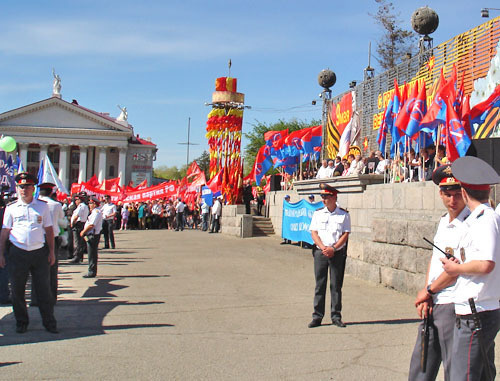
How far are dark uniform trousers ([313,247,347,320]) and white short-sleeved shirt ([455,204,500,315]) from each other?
3764 millimetres

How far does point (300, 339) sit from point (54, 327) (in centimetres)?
286

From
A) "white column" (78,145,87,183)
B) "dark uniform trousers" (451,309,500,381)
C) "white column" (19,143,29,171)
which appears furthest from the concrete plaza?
"white column" (19,143,29,171)

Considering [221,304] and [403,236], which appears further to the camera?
[403,236]

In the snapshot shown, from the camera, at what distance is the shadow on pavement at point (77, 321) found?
6.46m

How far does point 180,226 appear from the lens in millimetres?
30859

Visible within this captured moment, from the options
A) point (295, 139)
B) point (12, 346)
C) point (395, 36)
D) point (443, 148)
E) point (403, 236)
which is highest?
point (395, 36)

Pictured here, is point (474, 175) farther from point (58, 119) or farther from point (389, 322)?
point (58, 119)

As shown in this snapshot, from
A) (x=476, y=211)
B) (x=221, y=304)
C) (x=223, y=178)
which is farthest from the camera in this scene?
(x=223, y=178)

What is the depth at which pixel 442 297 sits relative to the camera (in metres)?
3.66

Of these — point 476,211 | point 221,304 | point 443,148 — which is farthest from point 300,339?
point 443,148

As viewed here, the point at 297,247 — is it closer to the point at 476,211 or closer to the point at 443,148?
the point at 443,148

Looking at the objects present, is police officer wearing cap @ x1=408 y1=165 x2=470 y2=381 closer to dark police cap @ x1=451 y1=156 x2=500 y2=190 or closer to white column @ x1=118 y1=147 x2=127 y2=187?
dark police cap @ x1=451 y1=156 x2=500 y2=190

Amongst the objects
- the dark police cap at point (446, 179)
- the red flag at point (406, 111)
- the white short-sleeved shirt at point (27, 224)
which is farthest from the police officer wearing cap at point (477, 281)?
the red flag at point (406, 111)

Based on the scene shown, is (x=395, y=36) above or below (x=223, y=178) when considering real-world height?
above
